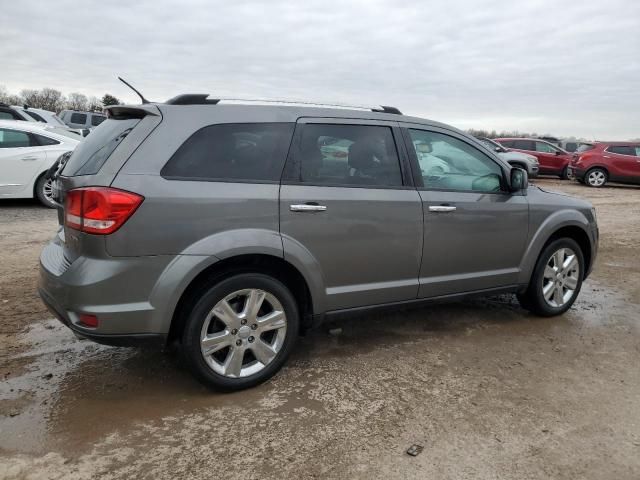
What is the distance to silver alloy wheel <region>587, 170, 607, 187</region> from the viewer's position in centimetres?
1838

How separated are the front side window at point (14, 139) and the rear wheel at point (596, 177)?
17.0 meters

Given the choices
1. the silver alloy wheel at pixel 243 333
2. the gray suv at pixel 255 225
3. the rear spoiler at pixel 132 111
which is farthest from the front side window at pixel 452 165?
the rear spoiler at pixel 132 111

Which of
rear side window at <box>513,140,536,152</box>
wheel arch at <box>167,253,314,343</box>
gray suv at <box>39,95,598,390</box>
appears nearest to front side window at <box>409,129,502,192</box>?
gray suv at <box>39,95,598,390</box>

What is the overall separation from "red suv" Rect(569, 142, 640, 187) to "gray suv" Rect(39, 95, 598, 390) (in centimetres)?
1616

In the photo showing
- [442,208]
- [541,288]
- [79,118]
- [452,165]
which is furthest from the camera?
[79,118]

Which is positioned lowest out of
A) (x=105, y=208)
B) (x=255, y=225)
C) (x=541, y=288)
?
(x=541, y=288)

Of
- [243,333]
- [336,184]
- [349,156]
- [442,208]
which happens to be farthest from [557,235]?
[243,333]

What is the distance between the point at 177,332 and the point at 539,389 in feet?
7.55

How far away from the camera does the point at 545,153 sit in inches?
810

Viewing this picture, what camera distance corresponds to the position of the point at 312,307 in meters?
3.51

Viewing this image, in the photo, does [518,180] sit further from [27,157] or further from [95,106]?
[95,106]

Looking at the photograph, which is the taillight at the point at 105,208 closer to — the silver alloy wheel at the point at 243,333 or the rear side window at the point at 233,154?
the rear side window at the point at 233,154

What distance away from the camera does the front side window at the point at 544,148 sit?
20.6 meters

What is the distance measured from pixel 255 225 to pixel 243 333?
0.66 meters
